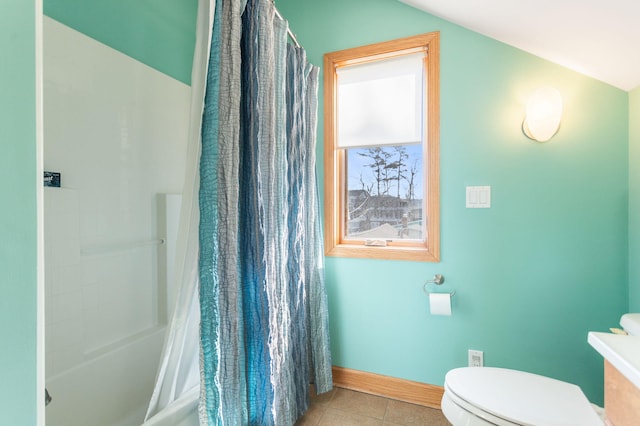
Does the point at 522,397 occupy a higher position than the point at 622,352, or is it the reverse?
the point at 622,352

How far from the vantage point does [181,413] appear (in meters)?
0.91

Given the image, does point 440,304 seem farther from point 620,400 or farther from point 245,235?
point 245,235

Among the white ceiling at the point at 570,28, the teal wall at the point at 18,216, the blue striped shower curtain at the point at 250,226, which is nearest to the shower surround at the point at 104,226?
the blue striped shower curtain at the point at 250,226

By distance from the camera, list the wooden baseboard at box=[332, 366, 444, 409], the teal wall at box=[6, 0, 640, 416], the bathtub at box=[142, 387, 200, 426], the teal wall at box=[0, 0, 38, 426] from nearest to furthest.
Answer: the teal wall at box=[0, 0, 38, 426] → the bathtub at box=[142, 387, 200, 426] → the teal wall at box=[6, 0, 640, 416] → the wooden baseboard at box=[332, 366, 444, 409]

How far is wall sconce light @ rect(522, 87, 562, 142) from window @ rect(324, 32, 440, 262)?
43 centimetres

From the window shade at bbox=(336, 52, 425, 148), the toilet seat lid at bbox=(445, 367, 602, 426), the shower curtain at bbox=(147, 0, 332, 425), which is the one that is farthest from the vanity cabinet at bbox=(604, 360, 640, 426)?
the window shade at bbox=(336, 52, 425, 148)

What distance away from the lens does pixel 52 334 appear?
1057mm

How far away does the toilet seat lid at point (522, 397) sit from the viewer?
91cm

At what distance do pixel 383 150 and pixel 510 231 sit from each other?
2.75 feet

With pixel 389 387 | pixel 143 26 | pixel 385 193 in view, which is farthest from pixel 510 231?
pixel 143 26

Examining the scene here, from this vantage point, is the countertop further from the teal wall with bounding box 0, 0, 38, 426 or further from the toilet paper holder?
the teal wall with bounding box 0, 0, 38, 426

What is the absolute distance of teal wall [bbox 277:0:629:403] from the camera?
1.34 m

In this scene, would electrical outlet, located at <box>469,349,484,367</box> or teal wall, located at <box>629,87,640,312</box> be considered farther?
electrical outlet, located at <box>469,349,484,367</box>

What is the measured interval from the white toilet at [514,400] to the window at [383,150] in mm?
619
